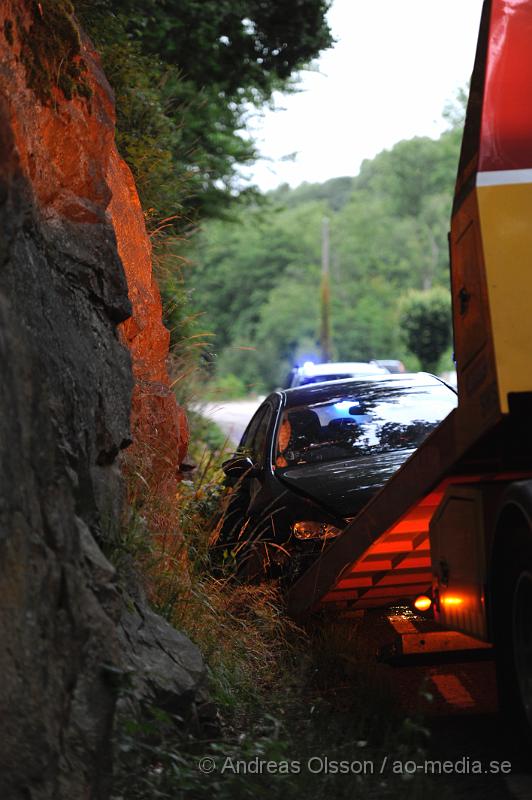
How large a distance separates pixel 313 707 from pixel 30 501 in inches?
81.1

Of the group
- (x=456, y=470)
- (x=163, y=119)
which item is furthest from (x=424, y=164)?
(x=456, y=470)

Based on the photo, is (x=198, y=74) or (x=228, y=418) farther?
(x=228, y=418)

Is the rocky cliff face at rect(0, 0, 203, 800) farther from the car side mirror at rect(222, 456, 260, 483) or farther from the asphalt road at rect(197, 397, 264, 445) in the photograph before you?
the asphalt road at rect(197, 397, 264, 445)

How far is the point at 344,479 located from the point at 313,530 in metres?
0.44

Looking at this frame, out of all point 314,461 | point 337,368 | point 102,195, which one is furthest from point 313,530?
point 337,368

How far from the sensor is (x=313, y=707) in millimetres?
5852

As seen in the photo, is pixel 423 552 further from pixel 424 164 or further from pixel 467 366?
pixel 424 164

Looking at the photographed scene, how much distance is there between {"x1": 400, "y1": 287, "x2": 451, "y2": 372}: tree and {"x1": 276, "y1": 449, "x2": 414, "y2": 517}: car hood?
50.2 meters

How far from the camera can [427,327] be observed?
59125 millimetres

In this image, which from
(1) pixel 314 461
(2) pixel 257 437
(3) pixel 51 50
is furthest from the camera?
(2) pixel 257 437

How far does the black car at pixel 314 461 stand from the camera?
835 cm

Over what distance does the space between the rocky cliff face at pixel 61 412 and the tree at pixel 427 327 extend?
51.2 m

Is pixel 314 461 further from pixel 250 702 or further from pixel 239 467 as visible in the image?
pixel 250 702

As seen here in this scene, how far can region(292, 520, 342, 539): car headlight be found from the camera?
27.3 ft
